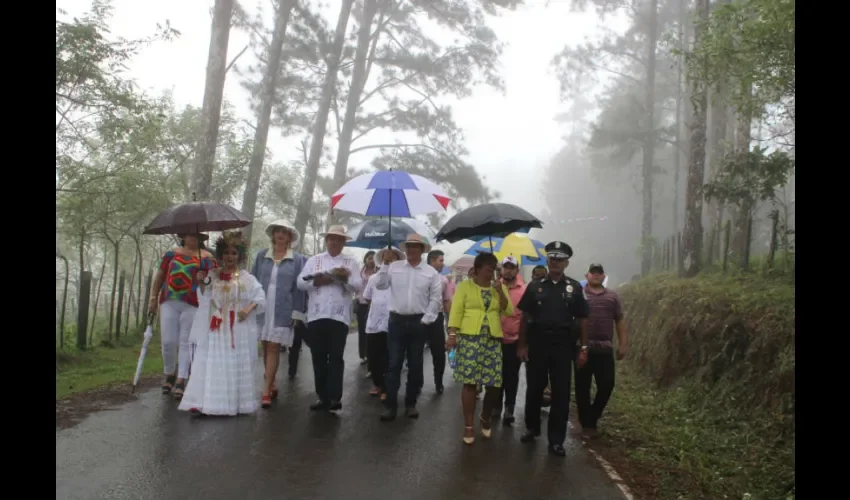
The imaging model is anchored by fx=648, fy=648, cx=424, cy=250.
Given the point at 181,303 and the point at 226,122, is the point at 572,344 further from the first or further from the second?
the point at 226,122

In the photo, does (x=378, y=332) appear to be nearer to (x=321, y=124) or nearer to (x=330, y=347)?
(x=330, y=347)

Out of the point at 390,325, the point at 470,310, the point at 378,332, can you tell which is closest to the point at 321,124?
the point at 378,332

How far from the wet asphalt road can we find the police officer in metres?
Answer: 0.52

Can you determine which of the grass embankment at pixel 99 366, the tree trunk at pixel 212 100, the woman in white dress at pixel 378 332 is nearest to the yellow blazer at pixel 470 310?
the woman in white dress at pixel 378 332

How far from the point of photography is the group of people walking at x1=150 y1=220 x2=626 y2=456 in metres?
6.42

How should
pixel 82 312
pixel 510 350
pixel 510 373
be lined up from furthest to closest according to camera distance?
pixel 82 312
pixel 510 350
pixel 510 373

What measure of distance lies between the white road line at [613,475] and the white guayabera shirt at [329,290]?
2919 mm

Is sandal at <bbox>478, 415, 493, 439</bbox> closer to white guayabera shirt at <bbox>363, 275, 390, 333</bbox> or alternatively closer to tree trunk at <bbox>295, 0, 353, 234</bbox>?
white guayabera shirt at <bbox>363, 275, 390, 333</bbox>

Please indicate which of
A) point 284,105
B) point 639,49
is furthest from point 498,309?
point 639,49

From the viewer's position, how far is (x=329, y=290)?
7211mm

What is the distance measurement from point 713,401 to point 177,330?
21.5 ft

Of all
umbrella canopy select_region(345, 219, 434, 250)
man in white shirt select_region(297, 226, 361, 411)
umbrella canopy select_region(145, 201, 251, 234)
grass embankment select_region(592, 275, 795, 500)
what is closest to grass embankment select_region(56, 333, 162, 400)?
umbrella canopy select_region(145, 201, 251, 234)

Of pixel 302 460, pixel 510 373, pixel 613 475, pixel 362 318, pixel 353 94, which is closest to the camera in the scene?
pixel 302 460

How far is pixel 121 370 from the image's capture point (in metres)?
9.92
